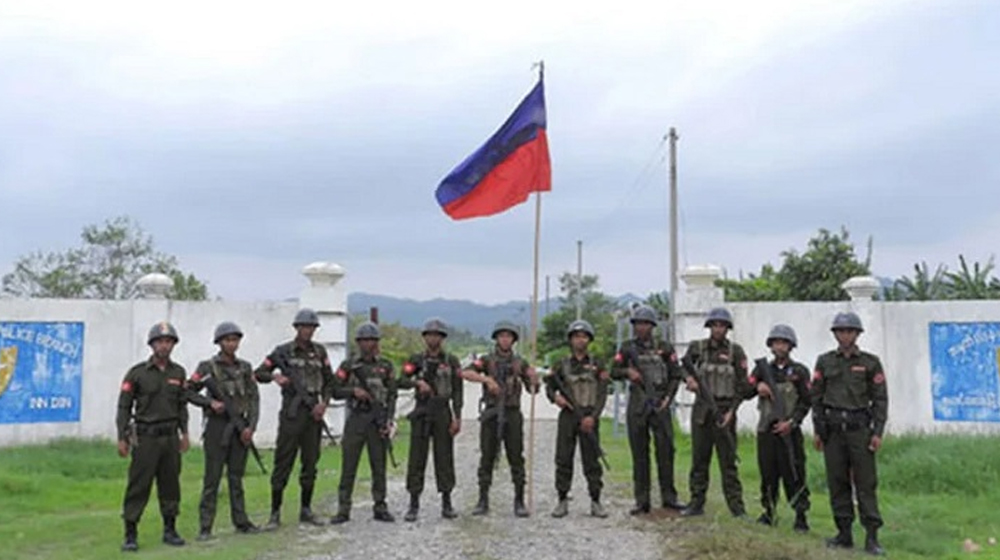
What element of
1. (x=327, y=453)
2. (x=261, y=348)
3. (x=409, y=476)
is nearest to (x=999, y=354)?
(x=409, y=476)

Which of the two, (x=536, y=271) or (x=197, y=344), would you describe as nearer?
(x=536, y=271)

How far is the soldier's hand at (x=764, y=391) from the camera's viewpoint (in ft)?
25.8

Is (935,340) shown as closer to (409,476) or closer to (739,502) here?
(739,502)

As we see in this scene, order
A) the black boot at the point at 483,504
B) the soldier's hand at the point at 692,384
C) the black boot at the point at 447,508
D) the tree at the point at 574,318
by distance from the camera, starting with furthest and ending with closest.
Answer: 1. the tree at the point at 574,318
2. the black boot at the point at 483,504
3. the black boot at the point at 447,508
4. the soldier's hand at the point at 692,384

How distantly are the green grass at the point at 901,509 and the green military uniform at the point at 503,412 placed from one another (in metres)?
1.52

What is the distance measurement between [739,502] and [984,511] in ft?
8.16

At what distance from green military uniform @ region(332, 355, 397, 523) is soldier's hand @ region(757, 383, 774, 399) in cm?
321

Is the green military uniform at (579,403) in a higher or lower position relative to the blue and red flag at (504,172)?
lower

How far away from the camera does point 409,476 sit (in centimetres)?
837

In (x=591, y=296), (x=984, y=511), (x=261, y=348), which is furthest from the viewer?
(x=591, y=296)

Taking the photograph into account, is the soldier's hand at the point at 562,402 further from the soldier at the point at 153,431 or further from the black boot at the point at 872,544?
the soldier at the point at 153,431

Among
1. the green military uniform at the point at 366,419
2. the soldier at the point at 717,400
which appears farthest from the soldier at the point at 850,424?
the green military uniform at the point at 366,419

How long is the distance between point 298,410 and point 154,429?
3.96ft

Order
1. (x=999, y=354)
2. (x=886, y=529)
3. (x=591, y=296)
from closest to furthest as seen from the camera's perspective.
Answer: (x=886, y=529)
(x=999, y=354)
(x=591, y=296)
